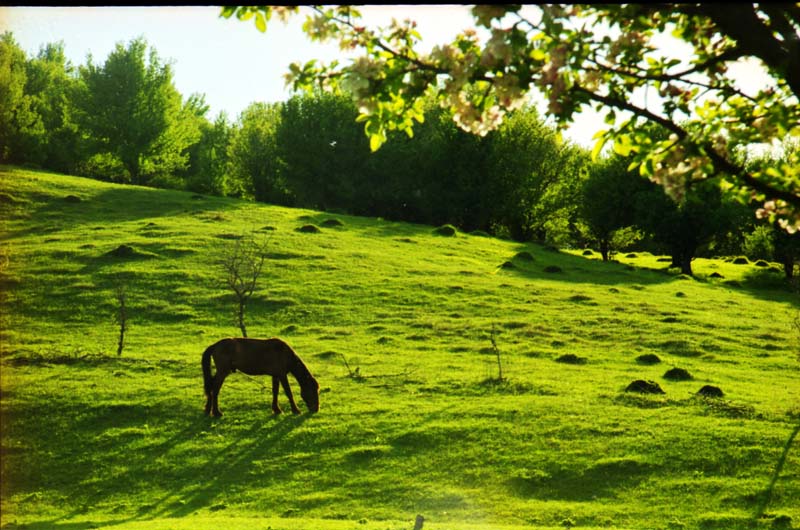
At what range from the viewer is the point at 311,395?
88.8 ft

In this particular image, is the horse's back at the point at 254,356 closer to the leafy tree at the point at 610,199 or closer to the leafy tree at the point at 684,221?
the leafy tree at the point at 684,221

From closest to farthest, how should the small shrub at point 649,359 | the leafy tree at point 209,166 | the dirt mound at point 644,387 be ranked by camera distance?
1. the dirt mound at point 644,387
2. the small shrub at point 649,359
3. the leafy tree at point 209,166

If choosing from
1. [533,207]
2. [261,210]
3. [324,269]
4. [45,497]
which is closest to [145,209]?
[261,210]

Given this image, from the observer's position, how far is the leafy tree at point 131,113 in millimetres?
83438

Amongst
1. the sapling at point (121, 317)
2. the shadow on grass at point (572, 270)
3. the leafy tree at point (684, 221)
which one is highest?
the leafy tree at point (684, 221)

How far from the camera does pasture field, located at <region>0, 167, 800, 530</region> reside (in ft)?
66.8

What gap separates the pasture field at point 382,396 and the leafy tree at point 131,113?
2884 centimetres

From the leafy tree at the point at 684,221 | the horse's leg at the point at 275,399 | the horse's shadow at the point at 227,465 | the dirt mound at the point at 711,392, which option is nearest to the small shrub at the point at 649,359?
the dirt mound at the point at 711,392

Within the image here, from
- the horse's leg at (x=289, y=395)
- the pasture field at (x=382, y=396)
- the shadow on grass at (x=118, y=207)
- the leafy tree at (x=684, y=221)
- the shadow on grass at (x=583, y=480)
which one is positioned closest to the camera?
the pasture field at (x=382, y=396)

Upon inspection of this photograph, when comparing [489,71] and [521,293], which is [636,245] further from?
[489,71]

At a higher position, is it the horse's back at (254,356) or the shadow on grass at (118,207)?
the shadow on grass at (118,207)

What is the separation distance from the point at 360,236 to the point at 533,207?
1103 inches

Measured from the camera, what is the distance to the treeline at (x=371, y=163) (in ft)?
257

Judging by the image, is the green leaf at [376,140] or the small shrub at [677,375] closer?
the green leaf at [376,140]
